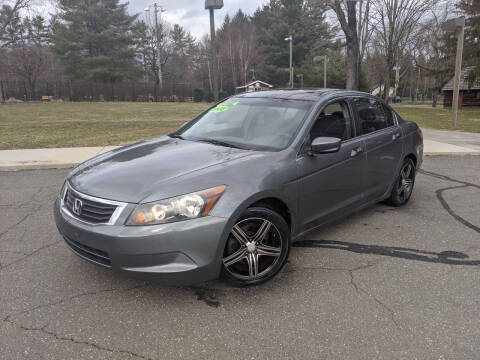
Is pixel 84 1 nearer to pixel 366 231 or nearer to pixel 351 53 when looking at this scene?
pixel 351 53

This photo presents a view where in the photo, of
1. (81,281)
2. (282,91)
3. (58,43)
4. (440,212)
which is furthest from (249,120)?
(58,43)

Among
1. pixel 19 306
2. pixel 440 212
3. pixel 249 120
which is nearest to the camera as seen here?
pixel 19 306

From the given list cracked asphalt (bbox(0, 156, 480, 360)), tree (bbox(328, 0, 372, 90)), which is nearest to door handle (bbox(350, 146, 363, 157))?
cracked asphalt (bbox(0, 156, 480, 360))

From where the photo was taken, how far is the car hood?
9.02ft

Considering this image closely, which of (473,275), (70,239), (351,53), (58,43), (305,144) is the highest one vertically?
(58,43)

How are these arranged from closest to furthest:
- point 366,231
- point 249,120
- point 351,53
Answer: point 249,120, point 366,231, point 351,53

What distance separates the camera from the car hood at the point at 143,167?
2.75 meters

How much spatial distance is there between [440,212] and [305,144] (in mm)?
2641

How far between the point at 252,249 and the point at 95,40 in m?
53.0

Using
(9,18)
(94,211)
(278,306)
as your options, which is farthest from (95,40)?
(278,306)

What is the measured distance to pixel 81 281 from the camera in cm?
314

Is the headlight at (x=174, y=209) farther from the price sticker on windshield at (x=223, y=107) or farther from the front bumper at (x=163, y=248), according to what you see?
the price sticker on windshield at (x=223, y=107)

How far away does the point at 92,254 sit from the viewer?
8.98ft

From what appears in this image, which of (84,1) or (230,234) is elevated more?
(84,1)
